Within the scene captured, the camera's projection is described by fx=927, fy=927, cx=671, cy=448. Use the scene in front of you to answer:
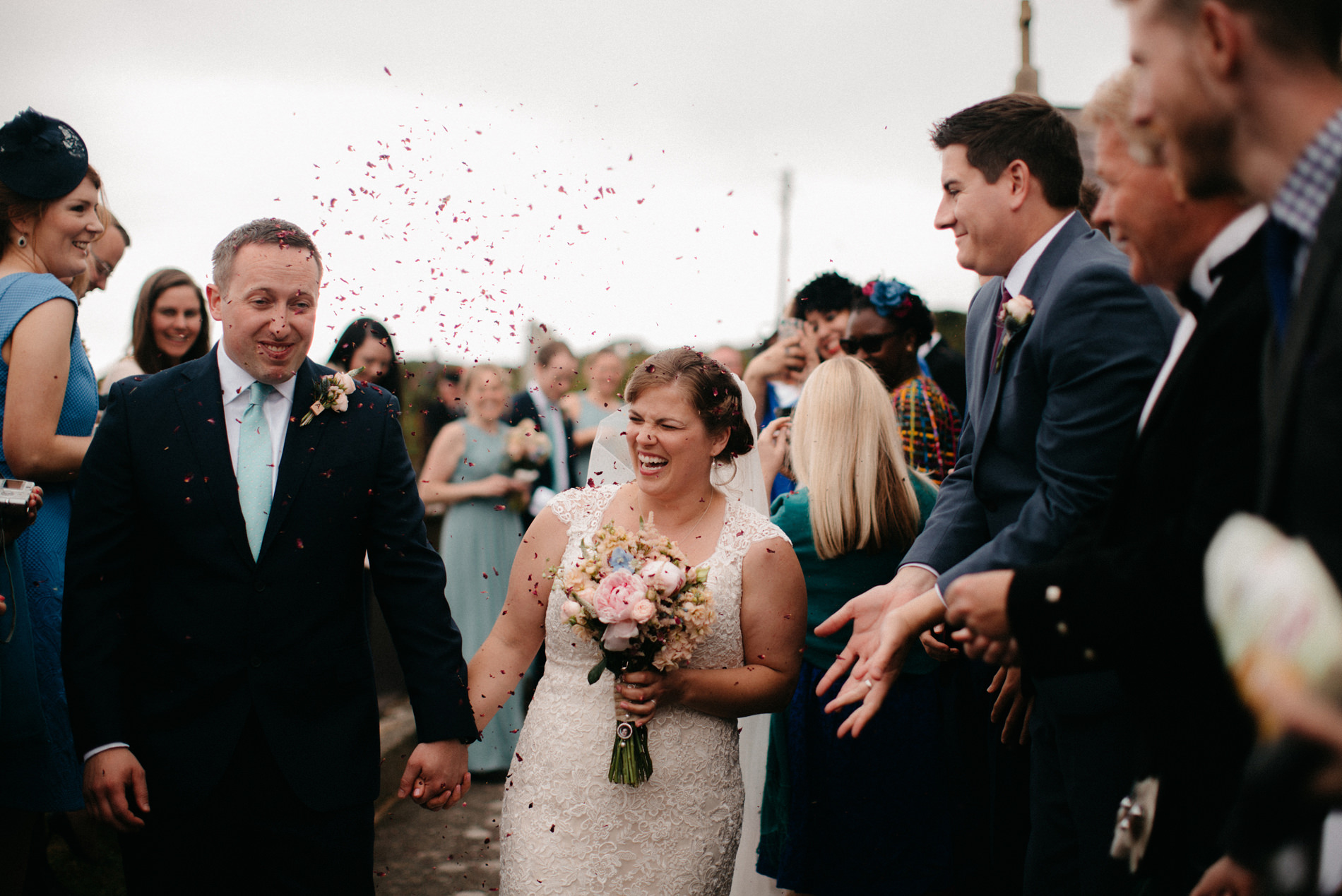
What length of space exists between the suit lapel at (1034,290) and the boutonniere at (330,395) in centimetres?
202

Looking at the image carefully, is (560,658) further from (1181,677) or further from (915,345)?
(915,345)

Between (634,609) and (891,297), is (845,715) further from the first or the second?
(891,297)

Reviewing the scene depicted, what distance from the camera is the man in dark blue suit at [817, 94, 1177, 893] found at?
2443 mm

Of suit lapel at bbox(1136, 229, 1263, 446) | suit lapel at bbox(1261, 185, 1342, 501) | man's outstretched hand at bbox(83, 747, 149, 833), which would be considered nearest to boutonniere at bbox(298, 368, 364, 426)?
man's outstretched hand at bbox(83, 747, 149, 833)

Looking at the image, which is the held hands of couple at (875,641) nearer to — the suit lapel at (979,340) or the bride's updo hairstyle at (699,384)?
the suit lapel at (979,340)

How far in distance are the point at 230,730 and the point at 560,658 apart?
1.07 metres

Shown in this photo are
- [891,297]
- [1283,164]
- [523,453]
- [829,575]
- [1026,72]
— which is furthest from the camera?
[1026,72]

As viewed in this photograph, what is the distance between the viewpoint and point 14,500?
112 inches

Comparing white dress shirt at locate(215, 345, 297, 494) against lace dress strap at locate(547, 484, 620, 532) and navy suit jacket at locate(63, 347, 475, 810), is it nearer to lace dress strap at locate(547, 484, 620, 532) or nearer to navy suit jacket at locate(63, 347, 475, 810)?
navy suit jacket at locate(63, 347, 475, 810)

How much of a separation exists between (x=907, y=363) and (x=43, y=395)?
4097 mm

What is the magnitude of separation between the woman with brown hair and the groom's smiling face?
7.43 ft

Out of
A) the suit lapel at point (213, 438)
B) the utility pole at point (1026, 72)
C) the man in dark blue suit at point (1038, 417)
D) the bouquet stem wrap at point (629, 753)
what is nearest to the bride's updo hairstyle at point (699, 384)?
the man in dark blue suit at point (1038, 417)

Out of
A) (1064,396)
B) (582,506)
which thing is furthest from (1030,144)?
(582,506)

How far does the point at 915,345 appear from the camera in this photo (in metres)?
5.28
